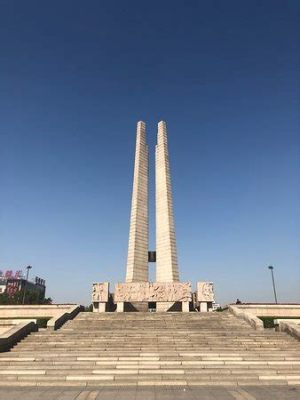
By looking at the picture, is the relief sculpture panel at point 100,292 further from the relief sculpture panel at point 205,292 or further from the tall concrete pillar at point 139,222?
the relief sculpture panel at point 205,292

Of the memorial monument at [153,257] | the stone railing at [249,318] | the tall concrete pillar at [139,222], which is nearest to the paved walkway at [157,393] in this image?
the stone railing at [249,318]

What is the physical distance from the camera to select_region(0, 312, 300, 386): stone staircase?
10969 mm

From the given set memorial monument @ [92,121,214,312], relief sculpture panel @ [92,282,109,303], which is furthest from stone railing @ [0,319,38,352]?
memorial monument @ [92,121,214,312]

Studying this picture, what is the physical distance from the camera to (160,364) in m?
12.1

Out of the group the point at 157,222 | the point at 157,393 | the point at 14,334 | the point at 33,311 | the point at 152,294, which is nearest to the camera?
the point at 157,393

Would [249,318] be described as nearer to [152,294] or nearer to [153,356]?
[153,356]

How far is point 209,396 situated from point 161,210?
23872 mm

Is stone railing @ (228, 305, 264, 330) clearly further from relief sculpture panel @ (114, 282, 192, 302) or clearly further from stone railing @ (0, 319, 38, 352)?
stone railing @ (0, 319, 38, 352)

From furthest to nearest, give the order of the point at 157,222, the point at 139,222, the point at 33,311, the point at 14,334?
the point at 157,222, the point at 139,222, the point at 33,311, the point at 14,334

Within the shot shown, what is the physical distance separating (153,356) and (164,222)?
19.1m

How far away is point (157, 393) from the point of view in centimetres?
928

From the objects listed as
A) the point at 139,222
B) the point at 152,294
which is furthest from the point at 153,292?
the point at 139,222

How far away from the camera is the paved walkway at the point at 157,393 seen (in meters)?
8.87

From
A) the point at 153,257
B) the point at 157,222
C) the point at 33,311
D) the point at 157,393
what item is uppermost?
the point at 157,222
